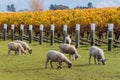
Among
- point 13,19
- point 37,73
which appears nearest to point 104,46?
point 37,73

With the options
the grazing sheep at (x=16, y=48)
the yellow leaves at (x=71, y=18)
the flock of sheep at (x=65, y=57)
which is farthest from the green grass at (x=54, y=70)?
the yellow leaves at (x=71, y=18)

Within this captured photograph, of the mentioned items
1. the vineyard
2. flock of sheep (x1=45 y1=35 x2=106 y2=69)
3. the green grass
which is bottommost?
the green grass

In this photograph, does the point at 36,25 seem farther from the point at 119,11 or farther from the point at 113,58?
the point at 113,58

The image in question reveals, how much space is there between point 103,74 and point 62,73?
1516 millimetres

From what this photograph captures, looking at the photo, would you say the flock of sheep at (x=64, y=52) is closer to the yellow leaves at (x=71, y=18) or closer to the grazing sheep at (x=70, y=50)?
the grazing sheep at (x=70, y=50)

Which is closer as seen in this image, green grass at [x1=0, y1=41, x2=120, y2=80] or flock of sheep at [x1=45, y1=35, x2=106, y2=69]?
green grass at [x1=0, y1=41, x2=120, y2=80]

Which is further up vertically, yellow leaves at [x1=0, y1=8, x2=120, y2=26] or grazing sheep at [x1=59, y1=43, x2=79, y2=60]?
yellow leaves at [x1=0, y1=8, x2=120, y2=26]

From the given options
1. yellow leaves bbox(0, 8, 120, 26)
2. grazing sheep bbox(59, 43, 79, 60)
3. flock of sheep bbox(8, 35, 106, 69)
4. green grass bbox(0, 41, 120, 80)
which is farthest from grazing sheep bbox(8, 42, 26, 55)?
yellow leaves bbox(0, 8, 120, 26)

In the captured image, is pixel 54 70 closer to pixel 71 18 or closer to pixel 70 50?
pixel 70 50

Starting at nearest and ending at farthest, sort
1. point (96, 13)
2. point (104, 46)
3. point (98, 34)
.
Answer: point (104, 46), point (98, 34), point (96, 13)

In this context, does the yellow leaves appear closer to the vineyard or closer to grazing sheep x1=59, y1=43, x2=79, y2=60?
the vineyard

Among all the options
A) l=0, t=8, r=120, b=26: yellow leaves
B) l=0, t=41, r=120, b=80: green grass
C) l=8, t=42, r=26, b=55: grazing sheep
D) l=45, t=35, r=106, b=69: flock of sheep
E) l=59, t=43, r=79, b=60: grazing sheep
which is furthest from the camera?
l=0, t=8, r=120, b=26: yellow leaves

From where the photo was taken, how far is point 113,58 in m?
23.4

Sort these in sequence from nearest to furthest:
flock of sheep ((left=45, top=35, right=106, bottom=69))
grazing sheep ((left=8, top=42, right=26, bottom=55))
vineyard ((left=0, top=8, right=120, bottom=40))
A: flock of sheep ((left=45, top=35, right=106, bottom=69)) < grazing sheep ((left=8, top=42, right=26, bottom=55)) < vineyard ((left=0, top=8, right=120, bottom=40))
